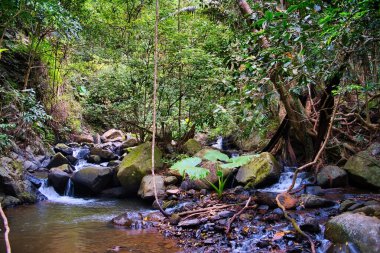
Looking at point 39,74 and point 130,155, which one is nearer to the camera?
point 130,155

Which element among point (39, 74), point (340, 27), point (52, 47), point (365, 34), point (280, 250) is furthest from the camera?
point (39, 74)

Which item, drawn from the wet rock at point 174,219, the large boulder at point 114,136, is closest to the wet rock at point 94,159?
the large boulder at point 114,136

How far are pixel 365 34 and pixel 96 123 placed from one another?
16654 millimetres

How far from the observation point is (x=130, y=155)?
31.2 ft

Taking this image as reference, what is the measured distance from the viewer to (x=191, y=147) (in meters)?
10.2

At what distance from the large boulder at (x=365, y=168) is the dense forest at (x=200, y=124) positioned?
29 mm

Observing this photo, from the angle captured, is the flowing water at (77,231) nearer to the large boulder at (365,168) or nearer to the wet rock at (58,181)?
the wet rock at (58,181)

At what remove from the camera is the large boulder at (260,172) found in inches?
319

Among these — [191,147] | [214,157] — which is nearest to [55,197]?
[191,147]

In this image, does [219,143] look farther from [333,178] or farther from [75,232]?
[75,232]

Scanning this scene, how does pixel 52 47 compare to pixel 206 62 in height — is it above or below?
above

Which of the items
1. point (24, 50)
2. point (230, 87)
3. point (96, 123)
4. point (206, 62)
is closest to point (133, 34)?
point (206, 62)

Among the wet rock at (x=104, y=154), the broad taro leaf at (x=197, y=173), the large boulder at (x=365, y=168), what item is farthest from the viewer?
the wet rock at (x=104, y=154)

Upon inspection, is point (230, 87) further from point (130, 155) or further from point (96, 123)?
point (96, 123)
